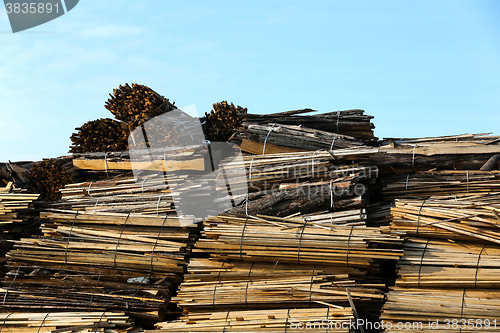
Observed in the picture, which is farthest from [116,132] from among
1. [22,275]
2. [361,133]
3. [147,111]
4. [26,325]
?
[361,133]

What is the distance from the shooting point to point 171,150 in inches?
321

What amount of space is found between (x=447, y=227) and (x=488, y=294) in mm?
999

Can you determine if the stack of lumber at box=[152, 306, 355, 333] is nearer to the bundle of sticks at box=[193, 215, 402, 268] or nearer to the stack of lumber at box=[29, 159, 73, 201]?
the bundle of sticks at box=[193, 215, 402, 268]

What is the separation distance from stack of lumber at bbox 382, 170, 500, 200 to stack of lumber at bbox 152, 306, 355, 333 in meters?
2.63

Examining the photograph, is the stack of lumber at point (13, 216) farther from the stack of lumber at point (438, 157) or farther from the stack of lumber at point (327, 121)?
the stack of lumber at point (438, 157)

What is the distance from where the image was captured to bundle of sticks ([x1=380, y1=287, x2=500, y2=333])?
552 centimetres

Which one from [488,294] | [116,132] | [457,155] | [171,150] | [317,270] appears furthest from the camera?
[116,132]

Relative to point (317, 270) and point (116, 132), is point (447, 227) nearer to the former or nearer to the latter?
point (317, 270)

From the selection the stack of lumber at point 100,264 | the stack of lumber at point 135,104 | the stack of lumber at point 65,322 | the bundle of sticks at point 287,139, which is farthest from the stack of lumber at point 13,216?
the bundle of sticks at point 287,139

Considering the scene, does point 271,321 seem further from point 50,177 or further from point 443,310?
point 50,177

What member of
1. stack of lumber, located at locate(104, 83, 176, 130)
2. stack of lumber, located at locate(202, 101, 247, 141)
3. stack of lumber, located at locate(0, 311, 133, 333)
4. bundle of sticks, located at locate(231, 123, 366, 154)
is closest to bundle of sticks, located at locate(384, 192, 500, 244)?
bundle of sticks, located at locate(231, 123, 366, 154)

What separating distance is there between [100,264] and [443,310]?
16.9 feet

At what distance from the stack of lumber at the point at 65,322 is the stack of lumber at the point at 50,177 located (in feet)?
10.2

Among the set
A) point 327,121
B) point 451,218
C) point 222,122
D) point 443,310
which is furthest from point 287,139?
point 443,310
